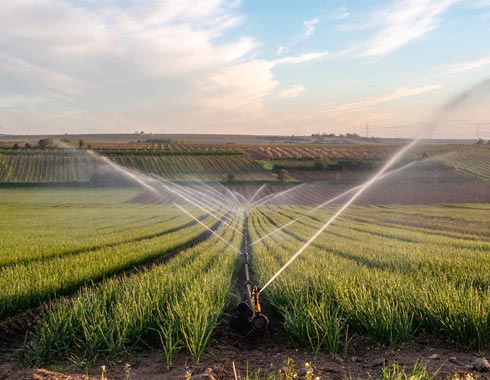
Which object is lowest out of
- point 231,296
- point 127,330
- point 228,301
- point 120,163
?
point 231,296

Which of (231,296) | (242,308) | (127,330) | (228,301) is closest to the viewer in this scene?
(127,330)

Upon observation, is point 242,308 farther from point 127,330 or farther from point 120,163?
point 120,163

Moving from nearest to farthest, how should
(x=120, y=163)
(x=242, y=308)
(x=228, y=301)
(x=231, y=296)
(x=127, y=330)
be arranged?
(x=127, y=330) < (x=242, y=308) < (x=228, y=301) < (x=231, y=296) < (x=120, y=163)

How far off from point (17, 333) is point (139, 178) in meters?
76.1

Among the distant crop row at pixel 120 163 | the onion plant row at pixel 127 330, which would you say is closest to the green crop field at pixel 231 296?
the onion plant row at pixel 127 330

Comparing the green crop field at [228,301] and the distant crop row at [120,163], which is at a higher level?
the distant crop row at [120,163]

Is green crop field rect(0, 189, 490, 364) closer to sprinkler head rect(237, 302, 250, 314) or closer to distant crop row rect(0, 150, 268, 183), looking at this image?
sprinkler head rect(237, 302, 250, 314)

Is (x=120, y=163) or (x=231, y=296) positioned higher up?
(x=120, y=163)

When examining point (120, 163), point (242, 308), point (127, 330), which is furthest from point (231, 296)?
point (120, 163)

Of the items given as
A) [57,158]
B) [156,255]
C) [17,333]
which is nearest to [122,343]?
[17,333]

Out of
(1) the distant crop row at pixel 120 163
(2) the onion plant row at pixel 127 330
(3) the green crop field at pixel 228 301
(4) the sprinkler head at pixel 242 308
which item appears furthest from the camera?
(1) the distant crop row at pixel 120 163

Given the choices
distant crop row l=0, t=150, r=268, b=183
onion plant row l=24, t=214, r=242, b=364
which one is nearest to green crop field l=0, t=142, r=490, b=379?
onion plant row l=24, t=214, r=242, b=364

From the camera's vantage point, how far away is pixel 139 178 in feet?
269

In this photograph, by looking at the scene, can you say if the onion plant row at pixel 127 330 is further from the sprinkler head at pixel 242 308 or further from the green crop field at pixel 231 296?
the sprinkler head at pixel 242 308
